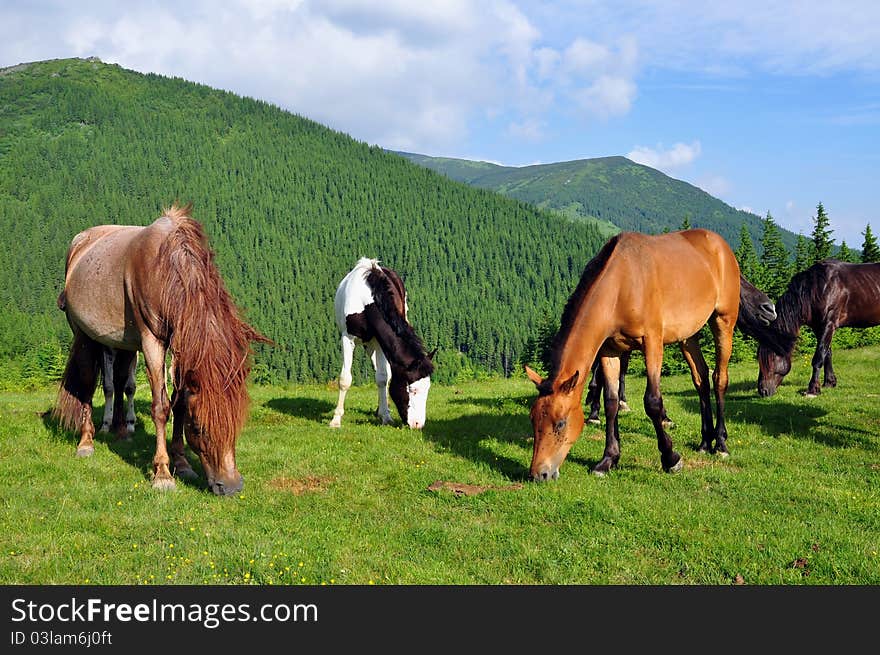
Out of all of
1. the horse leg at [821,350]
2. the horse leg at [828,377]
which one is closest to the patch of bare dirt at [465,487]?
the horse leg at [821,350]

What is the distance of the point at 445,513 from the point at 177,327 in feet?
13.1

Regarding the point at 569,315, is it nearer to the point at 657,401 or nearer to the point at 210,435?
the point at 657,401

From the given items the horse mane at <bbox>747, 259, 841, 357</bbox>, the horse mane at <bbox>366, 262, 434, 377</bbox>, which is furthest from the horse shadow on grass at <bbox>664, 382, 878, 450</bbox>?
the horse mane at <bbox>366, 262, 434, 377</bbox>

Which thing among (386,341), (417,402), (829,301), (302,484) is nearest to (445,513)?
(302,484)

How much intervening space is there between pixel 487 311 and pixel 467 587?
183 metres

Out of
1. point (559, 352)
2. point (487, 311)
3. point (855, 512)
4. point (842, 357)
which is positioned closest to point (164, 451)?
point (559, 352)

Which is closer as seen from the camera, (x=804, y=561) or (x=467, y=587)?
(x=467, y=587)

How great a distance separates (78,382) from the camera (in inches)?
423

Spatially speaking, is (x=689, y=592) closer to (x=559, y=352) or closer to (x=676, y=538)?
(x=676, y=538)

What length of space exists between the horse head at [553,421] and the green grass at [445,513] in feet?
0.92

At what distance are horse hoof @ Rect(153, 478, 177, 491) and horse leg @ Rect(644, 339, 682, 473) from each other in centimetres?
651

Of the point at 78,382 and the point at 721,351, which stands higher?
the point at 721,351

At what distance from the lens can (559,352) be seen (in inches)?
350

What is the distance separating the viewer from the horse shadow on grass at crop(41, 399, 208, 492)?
901 cm
